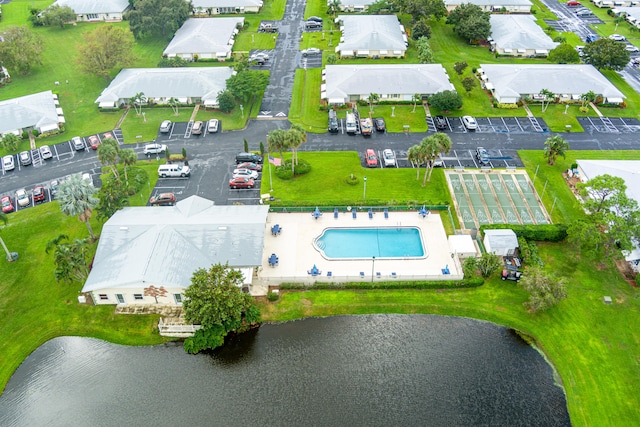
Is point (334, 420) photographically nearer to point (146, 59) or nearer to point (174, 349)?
point (174, 349)

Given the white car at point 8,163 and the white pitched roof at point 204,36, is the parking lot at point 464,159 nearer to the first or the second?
the white pitched roof at point 204,36

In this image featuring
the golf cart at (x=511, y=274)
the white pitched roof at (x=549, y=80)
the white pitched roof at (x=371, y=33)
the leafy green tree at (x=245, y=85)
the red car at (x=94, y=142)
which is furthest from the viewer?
the white pitched roof at (x=371, y=33)

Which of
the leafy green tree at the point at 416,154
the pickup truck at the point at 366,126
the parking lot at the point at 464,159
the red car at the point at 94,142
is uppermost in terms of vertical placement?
the leafy green tree at the point at 416,154

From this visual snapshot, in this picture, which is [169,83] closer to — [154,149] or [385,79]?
[154,149]

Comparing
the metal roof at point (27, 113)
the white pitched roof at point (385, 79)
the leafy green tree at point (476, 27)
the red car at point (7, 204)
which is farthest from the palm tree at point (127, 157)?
the leafy green tree at point (476, 27)

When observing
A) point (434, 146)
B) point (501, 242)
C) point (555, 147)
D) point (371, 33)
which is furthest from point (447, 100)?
point (371, 33)

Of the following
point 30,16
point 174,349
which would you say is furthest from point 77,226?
point 30,16

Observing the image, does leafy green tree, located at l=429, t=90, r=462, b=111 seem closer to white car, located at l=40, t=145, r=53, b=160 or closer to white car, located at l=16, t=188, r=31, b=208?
white car, located at l=40, t=145, r=53, b=160
